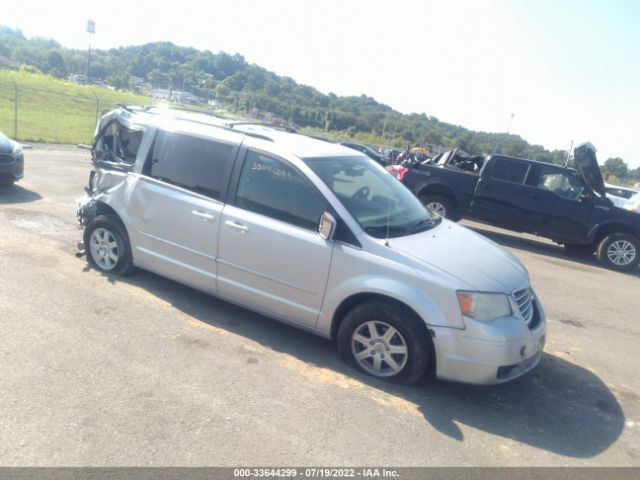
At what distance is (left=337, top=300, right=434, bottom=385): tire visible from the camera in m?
4.17

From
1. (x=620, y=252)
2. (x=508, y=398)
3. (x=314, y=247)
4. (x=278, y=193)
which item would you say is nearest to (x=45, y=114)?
(x=620, y=252)

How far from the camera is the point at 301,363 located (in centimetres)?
462

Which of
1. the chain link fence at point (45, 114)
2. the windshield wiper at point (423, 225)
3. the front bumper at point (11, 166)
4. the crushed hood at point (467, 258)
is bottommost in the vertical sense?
the chain link fence at point (45, 114)

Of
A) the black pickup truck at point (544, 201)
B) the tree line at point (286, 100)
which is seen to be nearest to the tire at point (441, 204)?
the black pickup truck at point (544, 201)

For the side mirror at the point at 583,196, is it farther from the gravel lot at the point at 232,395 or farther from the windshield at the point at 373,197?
the windshield at the point at 373,197

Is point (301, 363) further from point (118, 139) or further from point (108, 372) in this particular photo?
point (118, 139)

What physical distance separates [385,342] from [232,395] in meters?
1.25

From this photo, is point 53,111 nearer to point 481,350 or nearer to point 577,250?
point 577,250

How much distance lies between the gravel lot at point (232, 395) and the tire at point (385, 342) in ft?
0.45

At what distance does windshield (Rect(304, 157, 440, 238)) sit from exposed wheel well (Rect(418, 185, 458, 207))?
21.5 ft

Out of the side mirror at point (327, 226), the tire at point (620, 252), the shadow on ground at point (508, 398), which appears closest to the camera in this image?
the shadow on ground at point (508, 398)

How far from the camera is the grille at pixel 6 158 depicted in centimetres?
959

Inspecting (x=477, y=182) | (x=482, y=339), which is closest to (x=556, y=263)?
(x=477, y=182)

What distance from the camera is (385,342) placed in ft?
14.2
